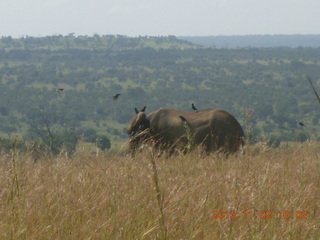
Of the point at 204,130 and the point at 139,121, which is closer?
the point at 204,130

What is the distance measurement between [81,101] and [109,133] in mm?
45059

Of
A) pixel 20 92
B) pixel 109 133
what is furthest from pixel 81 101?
pixel 109 133

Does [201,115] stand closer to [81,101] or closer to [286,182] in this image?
[286,182]

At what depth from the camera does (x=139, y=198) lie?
4203 mm

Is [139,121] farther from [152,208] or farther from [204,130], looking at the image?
[152,208]
